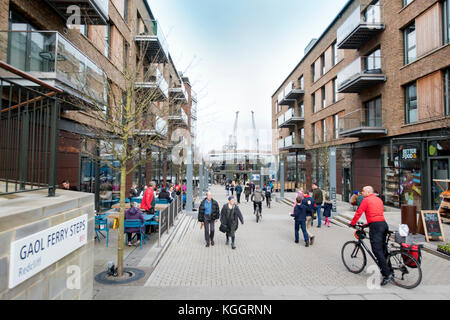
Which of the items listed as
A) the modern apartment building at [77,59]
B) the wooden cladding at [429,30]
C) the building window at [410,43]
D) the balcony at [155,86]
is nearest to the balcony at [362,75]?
the building window at [410,43]

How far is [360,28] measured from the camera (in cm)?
1758

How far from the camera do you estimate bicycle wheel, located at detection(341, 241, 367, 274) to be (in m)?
6.32

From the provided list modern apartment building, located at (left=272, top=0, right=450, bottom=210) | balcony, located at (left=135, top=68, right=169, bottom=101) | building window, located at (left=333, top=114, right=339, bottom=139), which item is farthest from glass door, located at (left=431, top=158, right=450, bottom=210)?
balcony, located at (left=135, top=68, right=169, bottom=101)

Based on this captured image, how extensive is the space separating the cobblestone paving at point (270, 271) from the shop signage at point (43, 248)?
7.78ft

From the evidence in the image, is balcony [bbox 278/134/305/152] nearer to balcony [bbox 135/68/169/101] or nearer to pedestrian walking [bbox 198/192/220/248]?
balcony [bbox 135/68/169/101]

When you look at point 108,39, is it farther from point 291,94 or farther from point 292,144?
point 291,94

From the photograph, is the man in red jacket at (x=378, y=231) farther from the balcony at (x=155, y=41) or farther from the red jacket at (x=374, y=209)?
the balcony at (x=155, y=41)

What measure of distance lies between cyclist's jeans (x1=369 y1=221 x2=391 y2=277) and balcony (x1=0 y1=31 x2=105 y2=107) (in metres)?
6.72

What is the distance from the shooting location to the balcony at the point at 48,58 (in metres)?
7.87

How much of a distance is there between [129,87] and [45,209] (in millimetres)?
4518

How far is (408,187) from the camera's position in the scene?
606 inches

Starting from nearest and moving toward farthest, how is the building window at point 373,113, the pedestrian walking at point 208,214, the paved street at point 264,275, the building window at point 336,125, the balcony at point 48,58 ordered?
the paved street at point 264,275, the balcony at point 48,58, the pedestrian walking at point 208,214, the building window at point 373,113, the building window at point 336,125
